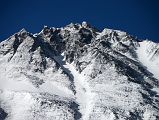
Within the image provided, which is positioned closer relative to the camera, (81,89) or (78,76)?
(81,89)

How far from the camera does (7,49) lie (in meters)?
150

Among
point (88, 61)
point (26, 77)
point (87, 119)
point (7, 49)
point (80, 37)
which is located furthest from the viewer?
point (80, 37)

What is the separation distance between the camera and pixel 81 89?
123812mm

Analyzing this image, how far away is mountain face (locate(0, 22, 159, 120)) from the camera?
10900 centimetres

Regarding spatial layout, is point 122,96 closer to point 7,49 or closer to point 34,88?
point 34,88

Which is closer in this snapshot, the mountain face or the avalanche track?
the mountain face

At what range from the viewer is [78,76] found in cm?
13512

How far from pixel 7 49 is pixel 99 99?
46.9 m

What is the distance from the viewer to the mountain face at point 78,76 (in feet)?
358

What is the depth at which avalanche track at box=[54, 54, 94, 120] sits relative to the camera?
366ft

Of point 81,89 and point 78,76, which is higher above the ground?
point 78,76

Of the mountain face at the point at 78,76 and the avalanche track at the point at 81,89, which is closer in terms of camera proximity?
Result: the mountain face at the point at 78,76

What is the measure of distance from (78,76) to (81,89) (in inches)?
462

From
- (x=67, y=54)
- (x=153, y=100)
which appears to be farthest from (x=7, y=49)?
(x=153, y=100)
